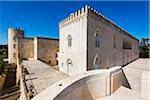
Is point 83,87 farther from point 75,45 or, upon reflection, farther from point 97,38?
point 97,38

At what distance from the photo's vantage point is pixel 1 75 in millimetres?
17453

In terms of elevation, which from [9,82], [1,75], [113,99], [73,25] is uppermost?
[73,25]

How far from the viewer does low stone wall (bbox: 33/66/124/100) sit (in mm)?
2998

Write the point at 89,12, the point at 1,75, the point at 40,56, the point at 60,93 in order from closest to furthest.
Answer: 1. the point at 60,93
2. the point at 89,12
3. the point at 1,75
4. the point at 40,56

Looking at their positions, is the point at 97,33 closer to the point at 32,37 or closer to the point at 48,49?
the point at 48,49

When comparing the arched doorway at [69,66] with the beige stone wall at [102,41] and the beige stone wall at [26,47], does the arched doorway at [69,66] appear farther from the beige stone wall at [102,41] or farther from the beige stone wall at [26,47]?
the beige stone wall at [26,47]

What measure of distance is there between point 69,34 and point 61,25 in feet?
8.52

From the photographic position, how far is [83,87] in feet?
12.9

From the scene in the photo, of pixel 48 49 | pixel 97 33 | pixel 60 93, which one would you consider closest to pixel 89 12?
pixel 97 33

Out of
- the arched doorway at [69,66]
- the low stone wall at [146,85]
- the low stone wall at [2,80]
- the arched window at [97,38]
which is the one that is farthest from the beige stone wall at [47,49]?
the low stone wall at [146,85]

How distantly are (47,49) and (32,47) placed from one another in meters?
3.07

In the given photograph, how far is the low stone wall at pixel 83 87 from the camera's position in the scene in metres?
3.00

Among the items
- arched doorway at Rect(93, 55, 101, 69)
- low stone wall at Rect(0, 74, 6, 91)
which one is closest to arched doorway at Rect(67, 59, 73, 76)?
arched doorway at Rect(93, 55, 101, 69)

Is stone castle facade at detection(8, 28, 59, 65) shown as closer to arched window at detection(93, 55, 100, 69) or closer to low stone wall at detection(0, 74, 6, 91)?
low stone wall at detection(0, 74, 6, 91)
